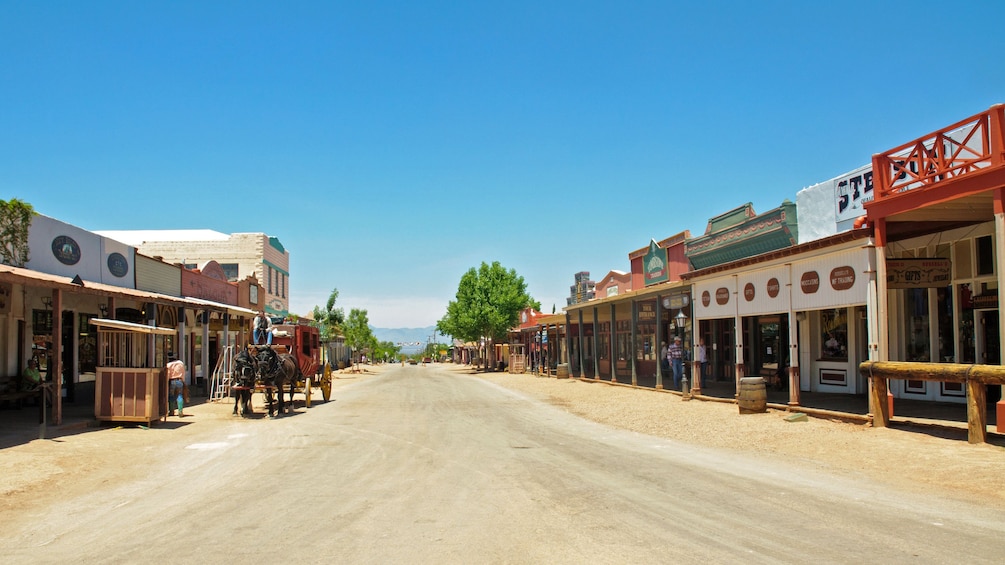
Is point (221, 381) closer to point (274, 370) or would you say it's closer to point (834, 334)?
point (274, 370)

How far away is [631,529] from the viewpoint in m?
6.82

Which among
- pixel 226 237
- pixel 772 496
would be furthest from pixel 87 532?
pixel 226 237

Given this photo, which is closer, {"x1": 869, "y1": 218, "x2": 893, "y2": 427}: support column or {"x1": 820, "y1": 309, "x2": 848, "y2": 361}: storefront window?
{"x1": 869, "y1": 218, "x2": 893, "y2": 427}: support column

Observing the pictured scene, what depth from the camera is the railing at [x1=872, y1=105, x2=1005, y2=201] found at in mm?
11250

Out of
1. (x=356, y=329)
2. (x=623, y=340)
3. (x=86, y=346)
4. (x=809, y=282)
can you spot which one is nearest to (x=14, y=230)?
(x=86, y=346)

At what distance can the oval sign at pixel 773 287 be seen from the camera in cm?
1734

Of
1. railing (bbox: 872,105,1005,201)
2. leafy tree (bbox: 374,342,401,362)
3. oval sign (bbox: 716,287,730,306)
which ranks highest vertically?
railing (bbox: 872,105,1005,201)

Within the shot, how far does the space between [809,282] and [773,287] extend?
1.63 m

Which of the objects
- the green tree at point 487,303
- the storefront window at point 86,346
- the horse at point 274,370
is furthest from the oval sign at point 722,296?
the green tree at point 487,303

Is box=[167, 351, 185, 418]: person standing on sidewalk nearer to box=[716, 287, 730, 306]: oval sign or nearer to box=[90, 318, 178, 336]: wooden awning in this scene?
box=[90, 318, 178, 336]: wooden awning

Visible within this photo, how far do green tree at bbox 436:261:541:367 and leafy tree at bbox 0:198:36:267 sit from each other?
40.7 metres

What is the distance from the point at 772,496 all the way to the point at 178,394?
51.0 feet

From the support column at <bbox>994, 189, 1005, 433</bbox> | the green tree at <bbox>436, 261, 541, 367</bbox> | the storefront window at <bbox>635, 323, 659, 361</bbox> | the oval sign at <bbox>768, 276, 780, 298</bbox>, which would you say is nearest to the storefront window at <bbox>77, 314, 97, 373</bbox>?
the oval sign at <bbox>768, 276, 780, 298</bbox>

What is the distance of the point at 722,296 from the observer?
2020cm
